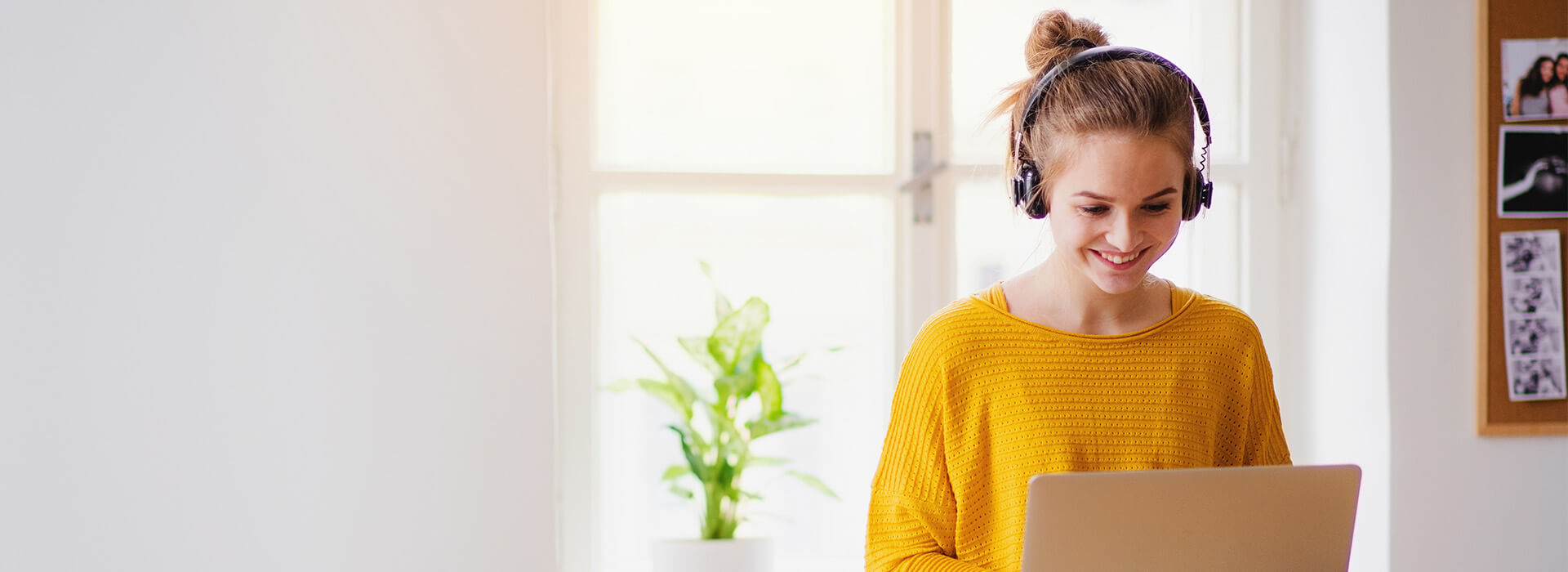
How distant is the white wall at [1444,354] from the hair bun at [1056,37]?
1335mm

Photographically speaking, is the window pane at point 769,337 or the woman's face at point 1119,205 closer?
the woman's face at point 1119,205

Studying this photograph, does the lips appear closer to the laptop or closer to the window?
the laptop

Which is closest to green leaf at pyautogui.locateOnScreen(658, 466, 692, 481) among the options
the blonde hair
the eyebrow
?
the blonde hair

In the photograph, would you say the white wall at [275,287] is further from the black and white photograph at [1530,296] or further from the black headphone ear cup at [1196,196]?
the black and white photograph at [1530,296]

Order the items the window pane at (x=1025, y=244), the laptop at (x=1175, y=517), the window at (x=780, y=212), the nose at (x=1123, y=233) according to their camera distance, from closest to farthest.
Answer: the laptop at (x=1175, y=517), the nose at (x=1123, y=233), the window at (x=780, y=212), the window pane at (x=1025, y=244)

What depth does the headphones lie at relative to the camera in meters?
1.05

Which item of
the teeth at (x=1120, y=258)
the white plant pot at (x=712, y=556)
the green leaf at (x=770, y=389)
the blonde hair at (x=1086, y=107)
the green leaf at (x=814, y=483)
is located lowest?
the white plant pot at (x=712, y=556)

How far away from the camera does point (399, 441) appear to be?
2.02m

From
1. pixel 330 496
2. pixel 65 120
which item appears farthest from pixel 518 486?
pixel 65 120

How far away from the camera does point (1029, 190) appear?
107 cm

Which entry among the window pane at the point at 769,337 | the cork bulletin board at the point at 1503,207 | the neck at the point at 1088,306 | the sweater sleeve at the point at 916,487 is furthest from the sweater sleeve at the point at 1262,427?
the cork bulletin board at the point at 1503,207

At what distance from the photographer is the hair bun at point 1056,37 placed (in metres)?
1.12

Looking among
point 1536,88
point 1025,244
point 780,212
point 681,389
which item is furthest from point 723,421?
point 1536,88

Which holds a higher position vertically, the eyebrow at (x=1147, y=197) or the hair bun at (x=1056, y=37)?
the hair bun at (x=1056, y=37)
